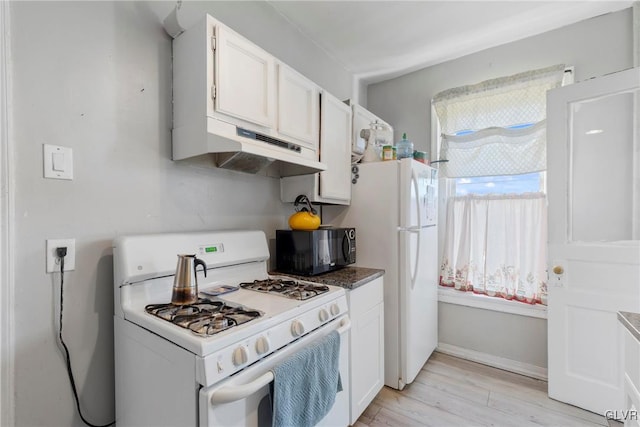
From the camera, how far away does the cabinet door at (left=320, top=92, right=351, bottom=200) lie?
6.53ft

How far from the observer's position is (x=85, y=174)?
47.6 inches

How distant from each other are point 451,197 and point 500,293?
2.96ft

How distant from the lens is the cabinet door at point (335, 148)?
1.99m

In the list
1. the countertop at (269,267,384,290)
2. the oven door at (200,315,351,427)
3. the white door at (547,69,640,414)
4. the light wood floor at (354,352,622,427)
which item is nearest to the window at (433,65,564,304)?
the white door at (547,69,640,414)

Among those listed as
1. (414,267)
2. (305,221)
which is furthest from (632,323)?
(305,221)

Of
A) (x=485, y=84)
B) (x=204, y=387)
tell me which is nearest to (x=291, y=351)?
(x=204, y=387)

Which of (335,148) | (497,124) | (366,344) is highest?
(497,124)

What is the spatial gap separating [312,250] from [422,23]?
1927 millimetres

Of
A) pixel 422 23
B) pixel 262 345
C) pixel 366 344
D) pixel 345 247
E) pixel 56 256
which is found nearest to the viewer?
pixel 262 345

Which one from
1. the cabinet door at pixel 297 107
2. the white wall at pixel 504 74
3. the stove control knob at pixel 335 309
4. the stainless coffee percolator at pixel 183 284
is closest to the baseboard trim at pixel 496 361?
the white wall at pixel 504 74

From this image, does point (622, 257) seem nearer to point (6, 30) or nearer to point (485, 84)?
point (485, 84)

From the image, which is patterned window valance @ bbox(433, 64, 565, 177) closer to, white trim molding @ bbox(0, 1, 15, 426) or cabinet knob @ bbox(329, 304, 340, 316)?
cabinet knob @ bbox(329, 304, 340, 316)

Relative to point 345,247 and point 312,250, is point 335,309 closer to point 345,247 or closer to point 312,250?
point 312,250

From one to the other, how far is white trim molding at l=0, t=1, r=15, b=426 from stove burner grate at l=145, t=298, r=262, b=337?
1.40 feet
